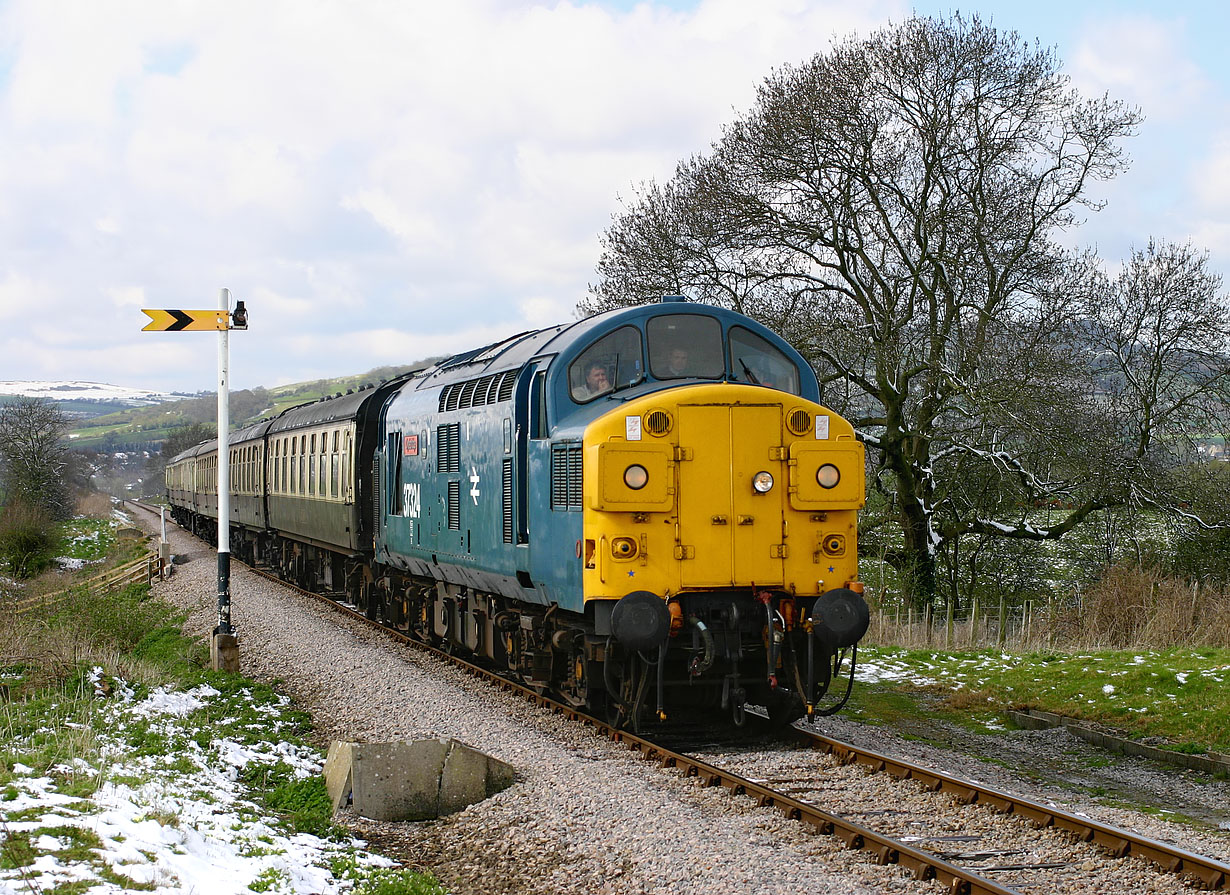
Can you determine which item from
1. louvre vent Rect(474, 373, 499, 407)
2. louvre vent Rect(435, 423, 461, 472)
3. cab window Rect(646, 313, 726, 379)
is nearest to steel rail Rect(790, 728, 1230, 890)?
cab window Rect(646, 313, 726, 379)

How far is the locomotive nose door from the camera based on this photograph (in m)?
8.95

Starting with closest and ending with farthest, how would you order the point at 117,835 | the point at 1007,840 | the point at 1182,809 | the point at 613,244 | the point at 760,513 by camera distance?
the point at 117,835 < the point at 1007,840 < the point at 1182,809 < the point at 760,513 < the point at 613,244

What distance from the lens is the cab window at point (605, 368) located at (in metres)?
9.91

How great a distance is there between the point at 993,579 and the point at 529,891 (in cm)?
1894

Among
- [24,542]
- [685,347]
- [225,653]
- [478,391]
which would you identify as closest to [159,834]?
[685,347]

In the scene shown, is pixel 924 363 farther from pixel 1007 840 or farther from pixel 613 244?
pixel 1007 840

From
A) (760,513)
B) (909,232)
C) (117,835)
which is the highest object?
(909,232)

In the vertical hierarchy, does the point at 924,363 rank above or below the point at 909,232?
below

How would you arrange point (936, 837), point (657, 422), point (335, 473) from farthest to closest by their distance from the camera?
point (335, 473)
point (657, 422)
point (936, 837)

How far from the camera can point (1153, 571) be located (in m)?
18.8

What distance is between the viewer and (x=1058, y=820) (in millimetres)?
6910

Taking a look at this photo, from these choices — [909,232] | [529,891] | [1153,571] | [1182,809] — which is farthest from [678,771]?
[909,232]

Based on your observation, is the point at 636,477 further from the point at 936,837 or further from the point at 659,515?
the point at 936,837

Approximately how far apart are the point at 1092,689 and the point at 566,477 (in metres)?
6.34
